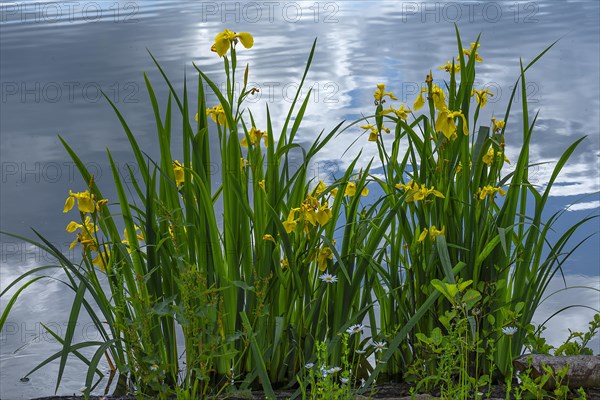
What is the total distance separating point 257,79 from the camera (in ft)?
17.9

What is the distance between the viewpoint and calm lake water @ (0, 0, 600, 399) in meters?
3.19

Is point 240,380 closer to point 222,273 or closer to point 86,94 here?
point 222,273

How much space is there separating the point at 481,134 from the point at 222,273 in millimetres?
637

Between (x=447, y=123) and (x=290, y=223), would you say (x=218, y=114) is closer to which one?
(x=290, y=223)

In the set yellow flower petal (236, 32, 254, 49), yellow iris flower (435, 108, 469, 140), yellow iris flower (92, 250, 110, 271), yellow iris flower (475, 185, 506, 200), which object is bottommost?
yellow iris flower (92, 250, 110, 271)

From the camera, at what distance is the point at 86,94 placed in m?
5.45

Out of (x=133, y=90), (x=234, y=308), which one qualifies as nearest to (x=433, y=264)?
(x=234, y=308)
